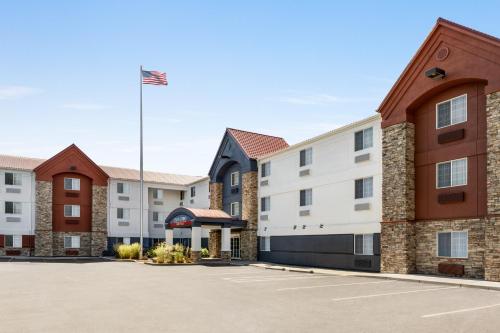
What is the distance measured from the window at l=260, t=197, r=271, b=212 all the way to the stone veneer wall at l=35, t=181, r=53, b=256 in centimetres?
2246

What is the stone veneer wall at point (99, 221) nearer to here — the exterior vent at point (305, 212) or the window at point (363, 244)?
the exterior vent at point (305, 212)

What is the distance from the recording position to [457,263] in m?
20.8

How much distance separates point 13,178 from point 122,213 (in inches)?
441

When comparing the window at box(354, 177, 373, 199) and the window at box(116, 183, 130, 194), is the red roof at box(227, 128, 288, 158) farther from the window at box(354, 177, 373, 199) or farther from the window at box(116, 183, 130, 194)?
the window at box(116, 183, 130, 194)

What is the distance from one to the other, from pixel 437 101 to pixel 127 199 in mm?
36279

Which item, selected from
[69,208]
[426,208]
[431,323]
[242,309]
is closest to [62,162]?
[69,208]

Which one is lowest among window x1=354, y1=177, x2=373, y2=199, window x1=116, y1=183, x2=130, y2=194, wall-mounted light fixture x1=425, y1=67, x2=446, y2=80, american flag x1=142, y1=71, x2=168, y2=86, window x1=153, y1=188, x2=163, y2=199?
window x1=153, y1=188, x2=163, y2=199

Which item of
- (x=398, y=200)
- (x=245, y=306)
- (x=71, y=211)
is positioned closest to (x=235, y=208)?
(x=398, y=200)

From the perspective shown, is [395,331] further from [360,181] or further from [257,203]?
[257,203]

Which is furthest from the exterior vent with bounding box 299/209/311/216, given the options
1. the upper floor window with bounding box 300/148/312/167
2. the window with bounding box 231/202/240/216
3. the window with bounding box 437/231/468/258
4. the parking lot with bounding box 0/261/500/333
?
the parking lot with bounding box 0/261/500/333

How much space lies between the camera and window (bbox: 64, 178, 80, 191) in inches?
1854

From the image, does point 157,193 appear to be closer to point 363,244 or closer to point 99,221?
point 99,221

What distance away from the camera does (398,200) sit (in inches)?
917

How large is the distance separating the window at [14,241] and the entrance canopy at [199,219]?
1707 cm
